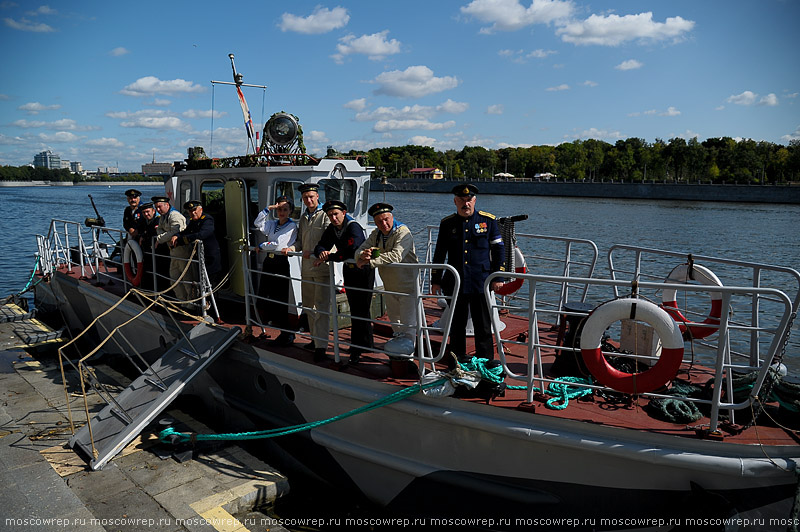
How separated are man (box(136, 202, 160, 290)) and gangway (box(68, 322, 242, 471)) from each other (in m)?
1.97

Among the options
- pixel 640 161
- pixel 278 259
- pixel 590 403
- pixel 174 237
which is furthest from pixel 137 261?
pixel 640 161

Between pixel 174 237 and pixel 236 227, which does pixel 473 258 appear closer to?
pixel 236 227

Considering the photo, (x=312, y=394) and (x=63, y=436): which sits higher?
(x=312, y=394)

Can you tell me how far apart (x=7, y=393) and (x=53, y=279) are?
389 centimetres

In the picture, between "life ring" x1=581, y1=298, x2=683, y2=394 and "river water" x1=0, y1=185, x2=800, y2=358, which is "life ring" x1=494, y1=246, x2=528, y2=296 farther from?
"river water" x1=0, y1=185, x2=800, y2=358

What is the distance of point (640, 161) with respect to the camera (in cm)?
9456

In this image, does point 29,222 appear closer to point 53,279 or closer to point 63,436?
point 53,279

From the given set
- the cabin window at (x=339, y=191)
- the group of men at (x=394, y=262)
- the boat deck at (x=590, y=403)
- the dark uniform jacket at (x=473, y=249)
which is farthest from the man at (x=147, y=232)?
the dark uniform jacket at (x=473, y=249)

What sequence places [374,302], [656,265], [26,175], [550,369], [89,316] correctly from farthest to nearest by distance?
[26,175]
[656,265]
[89,316]
[374,302]
[550,369]

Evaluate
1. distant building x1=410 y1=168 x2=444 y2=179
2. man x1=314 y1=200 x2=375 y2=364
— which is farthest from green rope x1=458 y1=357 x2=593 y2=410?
distant building x1=410 y1=168 x2=444 y2=179

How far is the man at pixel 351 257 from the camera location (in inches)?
207

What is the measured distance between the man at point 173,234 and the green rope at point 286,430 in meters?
2.04

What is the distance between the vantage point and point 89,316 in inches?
373

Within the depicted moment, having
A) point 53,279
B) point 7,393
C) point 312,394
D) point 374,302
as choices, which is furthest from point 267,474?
point 53,279
